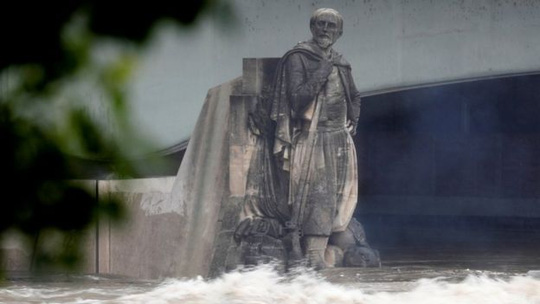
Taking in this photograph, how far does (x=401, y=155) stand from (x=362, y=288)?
23.6m

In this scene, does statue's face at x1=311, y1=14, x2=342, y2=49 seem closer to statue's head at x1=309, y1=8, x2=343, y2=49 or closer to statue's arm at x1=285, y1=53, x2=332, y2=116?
statue's head at x1=309, y1=8, x2=343, y2=49

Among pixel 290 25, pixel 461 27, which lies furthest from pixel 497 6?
pixel 290 25

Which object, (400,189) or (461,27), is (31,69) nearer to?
(461,27)

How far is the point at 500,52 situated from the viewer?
3058cm

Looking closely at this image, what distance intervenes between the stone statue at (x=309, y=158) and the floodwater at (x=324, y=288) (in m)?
0.80

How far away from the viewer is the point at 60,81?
9.73ft

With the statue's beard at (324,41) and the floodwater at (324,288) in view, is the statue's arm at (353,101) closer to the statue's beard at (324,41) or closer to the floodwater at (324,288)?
the statue's beard at (324,41)

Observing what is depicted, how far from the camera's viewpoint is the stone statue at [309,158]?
70.8ft

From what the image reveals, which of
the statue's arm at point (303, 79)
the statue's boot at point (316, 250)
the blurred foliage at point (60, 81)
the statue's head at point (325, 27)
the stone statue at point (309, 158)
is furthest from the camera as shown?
the statue's arm at point (303, 79)

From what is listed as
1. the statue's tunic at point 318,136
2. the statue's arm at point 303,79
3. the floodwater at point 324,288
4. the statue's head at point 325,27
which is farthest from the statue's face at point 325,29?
the floodwater at point 324,288

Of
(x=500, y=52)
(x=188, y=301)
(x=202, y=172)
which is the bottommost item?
(x=188, y=301)

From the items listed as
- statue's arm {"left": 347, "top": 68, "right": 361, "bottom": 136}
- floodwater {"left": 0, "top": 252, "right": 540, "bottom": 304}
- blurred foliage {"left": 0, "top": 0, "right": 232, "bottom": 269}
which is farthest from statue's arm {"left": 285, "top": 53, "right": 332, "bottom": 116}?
blurred foliage {"left": 0, "top": 0, "right": 232, "bottom": 269}

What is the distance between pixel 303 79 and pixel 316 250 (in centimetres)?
218

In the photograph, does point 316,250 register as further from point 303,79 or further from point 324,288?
point 324,288
